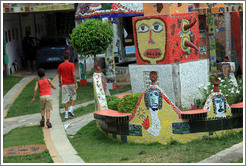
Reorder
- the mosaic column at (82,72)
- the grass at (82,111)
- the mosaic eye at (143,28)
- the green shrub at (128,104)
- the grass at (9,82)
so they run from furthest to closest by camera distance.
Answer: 1. the grass at (9,82)
2. the mosaic column at (82,72)
3. the grass at (82,111)
4. the mosaic eye at (143,28)
5. the green shrub at (128,104)

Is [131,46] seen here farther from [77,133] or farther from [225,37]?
[77,133]

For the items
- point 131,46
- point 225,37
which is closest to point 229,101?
point 225,37

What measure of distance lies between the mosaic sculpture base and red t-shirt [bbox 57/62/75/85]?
5.33 ft

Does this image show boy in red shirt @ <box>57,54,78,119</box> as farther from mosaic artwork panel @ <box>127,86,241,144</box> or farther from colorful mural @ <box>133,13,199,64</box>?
mosaic artwork panel @ <box>127,86,241,144</box>

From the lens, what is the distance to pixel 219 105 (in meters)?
8.78

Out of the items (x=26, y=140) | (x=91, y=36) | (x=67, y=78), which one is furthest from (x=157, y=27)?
(x=91, y=36)

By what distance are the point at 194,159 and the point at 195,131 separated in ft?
4.47

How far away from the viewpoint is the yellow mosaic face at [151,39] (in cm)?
1023

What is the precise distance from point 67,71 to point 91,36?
334 centimetres

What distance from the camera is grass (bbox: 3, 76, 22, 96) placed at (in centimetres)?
1780

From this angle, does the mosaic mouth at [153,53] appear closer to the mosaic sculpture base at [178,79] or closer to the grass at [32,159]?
the mosaic sculpture base at [178,79]

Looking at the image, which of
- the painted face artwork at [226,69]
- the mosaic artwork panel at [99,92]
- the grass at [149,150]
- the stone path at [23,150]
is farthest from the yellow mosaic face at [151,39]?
the stone path at [23,150]

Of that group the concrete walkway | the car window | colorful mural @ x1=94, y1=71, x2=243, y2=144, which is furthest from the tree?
the car window

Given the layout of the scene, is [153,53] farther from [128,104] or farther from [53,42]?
[53,42]
